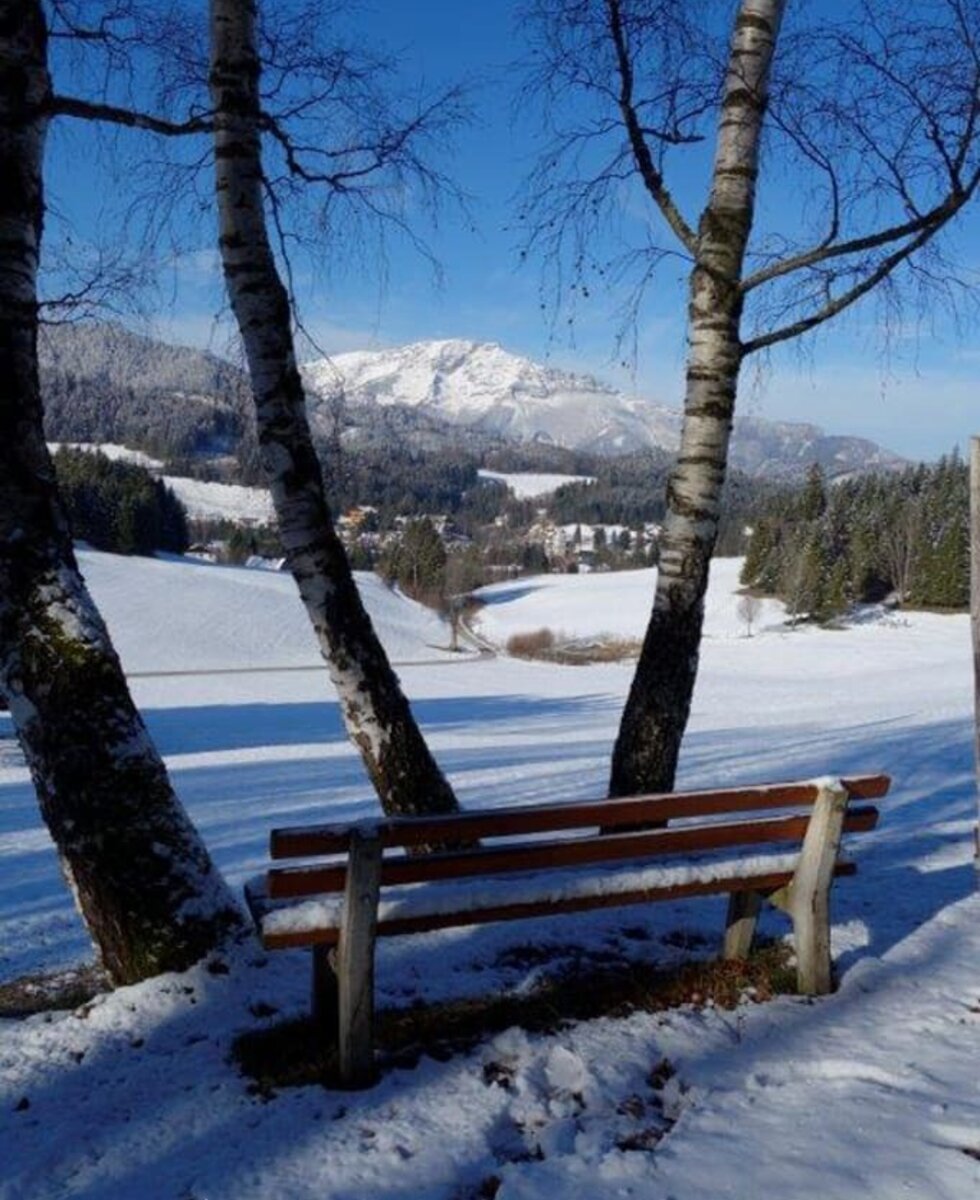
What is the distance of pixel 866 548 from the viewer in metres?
77.6

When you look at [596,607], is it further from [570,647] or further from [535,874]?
[535,874]

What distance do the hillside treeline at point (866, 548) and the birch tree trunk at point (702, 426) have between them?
220ft

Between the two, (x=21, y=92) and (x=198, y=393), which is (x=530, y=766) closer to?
(x=198, y=393)

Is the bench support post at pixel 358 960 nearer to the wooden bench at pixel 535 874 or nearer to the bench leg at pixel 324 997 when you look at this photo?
the wooden bench at pixel 535 874

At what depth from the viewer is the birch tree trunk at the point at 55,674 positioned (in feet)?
13.5

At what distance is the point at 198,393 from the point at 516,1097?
4.61m

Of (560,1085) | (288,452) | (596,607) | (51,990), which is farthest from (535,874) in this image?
(596,607)

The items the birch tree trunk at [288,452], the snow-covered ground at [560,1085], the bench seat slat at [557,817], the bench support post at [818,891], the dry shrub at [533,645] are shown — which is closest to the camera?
the snow-covered ground at [560,1085]

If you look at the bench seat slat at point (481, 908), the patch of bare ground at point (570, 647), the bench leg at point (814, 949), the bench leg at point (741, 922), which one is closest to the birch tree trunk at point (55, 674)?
the bench seat slat at point (481, 908)

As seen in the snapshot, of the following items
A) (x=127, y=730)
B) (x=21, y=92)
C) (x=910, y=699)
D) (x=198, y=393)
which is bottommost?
(x=910, y=699)

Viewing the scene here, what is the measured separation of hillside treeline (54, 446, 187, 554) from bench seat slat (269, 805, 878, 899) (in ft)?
249

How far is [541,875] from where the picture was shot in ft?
13.8

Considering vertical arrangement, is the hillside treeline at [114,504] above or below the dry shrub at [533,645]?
above

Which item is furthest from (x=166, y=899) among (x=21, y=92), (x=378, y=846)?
(x=21, y=92)
